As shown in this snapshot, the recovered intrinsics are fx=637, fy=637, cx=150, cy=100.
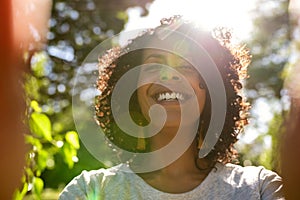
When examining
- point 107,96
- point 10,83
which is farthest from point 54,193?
point 10,83

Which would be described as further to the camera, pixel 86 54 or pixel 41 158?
pixel 86 54

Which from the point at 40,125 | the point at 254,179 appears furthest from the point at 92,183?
the point at 254,179

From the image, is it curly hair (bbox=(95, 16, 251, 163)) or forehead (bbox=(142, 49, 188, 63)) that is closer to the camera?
forehead (bbox=(142, 49, 188, 63))

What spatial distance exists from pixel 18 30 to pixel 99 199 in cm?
108

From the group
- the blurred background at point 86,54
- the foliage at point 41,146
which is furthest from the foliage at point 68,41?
the foliage at point 41,146

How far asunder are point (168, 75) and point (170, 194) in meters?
0.37

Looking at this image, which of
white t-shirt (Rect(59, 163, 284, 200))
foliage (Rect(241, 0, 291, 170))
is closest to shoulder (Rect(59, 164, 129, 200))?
white t-shirt (Rect(59, 163, 284, 200))

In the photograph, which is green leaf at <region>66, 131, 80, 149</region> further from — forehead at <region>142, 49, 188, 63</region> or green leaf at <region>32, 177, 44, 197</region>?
forehead at <region>142, 49, 188, 63</region>

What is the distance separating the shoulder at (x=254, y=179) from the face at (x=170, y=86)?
204 mm

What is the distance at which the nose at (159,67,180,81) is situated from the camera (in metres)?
1.96

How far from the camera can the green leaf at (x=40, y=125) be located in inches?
73.5

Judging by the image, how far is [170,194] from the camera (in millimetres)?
1907

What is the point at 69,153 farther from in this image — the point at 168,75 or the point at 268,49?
the point at 268,49

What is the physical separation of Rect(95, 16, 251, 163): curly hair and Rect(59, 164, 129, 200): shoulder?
9.9 inches
